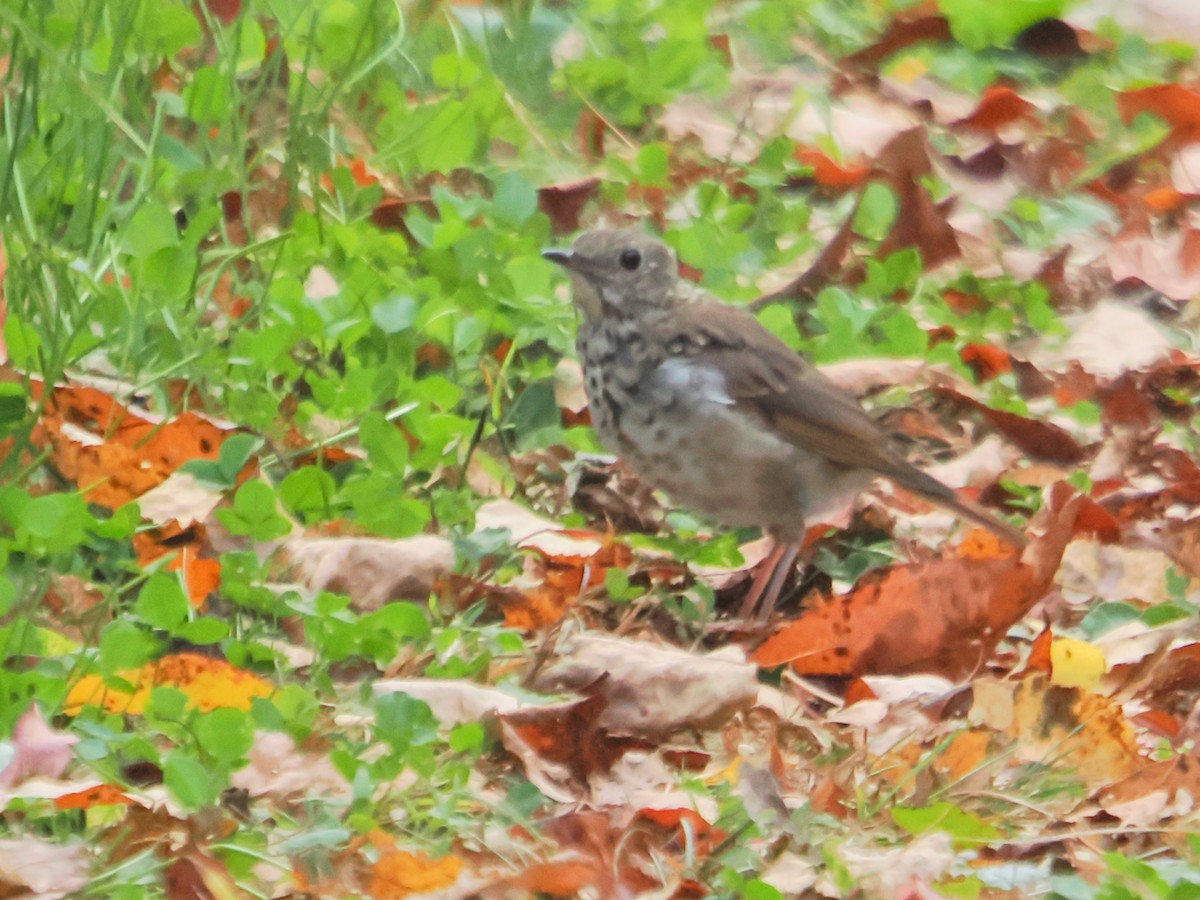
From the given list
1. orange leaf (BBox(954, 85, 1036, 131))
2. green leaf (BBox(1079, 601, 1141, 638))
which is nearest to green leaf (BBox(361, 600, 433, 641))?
green leaf (BBox(1079, 601, 1141, 638))

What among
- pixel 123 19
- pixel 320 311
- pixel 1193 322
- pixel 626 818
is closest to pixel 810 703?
pixel 626 818

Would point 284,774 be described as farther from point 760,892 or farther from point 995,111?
point 995,111

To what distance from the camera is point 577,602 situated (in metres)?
3.95

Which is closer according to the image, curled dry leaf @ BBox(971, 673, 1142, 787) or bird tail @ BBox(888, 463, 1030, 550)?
curled dry leaf @ BBox(971, 673, 1142, 787)

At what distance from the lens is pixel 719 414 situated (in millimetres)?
4344

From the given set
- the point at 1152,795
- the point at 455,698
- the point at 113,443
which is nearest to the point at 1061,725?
the point at 1152,795

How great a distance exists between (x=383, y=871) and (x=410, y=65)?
12.0ft

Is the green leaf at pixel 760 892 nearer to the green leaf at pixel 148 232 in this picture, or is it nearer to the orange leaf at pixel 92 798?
the orange leaf at pixel 92 798

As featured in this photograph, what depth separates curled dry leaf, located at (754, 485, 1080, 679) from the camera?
3.82 meters

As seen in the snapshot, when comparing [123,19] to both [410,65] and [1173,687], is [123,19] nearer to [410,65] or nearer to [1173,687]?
[410,65]

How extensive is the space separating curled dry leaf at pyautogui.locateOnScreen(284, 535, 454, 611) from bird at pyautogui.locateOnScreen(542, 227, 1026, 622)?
0.61 meters

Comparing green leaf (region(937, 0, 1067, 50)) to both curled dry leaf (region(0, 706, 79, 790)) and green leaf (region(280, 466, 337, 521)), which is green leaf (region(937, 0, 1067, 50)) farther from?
curled dry leaf (region(0, 706, 79, 790))

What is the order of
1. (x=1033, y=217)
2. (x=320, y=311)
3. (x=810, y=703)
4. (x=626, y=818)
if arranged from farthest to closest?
(x=1033, y=217)
(x=320, y=311)
(x=810, y=703)
(x=626, y=818)

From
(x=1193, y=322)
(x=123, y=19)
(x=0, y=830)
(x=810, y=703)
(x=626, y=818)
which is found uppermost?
(x=123, y=19)
